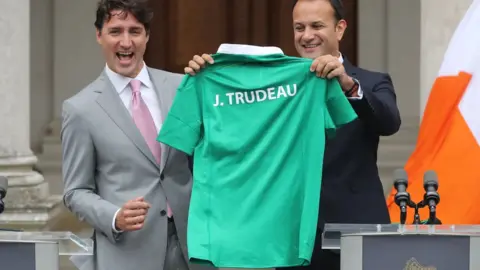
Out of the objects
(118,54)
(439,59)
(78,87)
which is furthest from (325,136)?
(78,87)

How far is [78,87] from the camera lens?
387 inches

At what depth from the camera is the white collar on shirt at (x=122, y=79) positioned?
157 inches

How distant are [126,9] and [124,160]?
52 cm

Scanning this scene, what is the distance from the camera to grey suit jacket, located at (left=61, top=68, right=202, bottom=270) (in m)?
3.89

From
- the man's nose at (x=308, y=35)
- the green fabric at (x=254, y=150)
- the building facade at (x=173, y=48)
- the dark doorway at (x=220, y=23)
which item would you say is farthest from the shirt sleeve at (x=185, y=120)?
the dark doorway at (x=220, y=23)

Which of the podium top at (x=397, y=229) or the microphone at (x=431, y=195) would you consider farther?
the microphone at (x=431, y=195)

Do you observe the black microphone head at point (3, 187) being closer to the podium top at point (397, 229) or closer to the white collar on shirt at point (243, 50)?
the white collar on shirt at point (243, 50)

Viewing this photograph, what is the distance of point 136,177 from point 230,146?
0.34 meters

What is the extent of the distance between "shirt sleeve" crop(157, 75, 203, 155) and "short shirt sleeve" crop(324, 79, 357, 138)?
448mm

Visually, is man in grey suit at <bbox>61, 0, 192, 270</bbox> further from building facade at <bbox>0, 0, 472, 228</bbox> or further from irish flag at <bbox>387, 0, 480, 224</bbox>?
building facade at <bbox>0, 0, 472, 228</bbox>

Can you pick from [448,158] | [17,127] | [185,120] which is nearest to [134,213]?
[185,120]

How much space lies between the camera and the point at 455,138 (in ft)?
17.9

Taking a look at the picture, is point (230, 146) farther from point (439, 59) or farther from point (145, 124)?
point (439, 59)

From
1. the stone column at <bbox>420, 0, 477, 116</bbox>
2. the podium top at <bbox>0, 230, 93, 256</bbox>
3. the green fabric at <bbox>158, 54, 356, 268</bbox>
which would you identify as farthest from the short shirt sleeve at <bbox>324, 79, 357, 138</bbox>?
the stone column at <bbox>420, 0, 477, 116</bbox>
